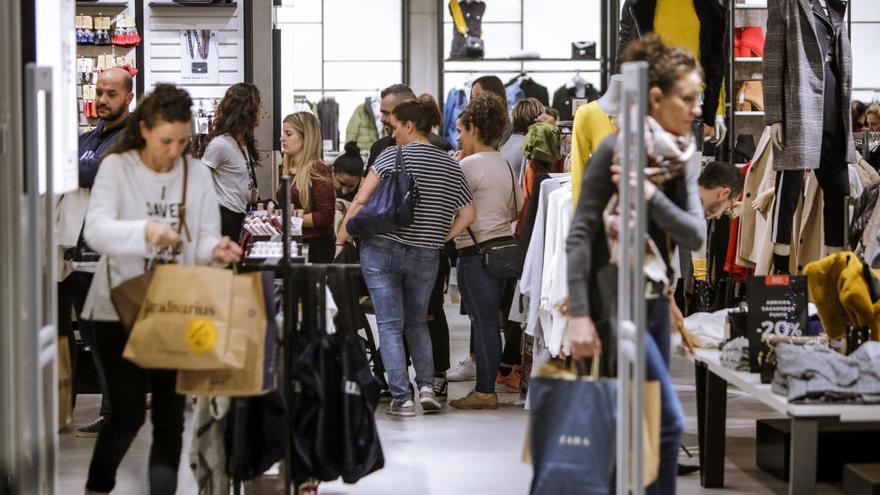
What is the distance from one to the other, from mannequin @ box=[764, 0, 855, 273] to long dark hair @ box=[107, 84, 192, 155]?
10.6 feet

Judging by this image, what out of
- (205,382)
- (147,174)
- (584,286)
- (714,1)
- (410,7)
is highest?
(410,7)

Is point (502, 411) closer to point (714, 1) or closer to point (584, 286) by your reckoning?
point (714, 1)

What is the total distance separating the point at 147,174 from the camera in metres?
3.79

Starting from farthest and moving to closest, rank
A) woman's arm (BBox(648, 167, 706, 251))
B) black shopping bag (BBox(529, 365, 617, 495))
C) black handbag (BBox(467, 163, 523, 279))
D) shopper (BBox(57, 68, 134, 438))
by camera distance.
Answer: black handbag (BBox(467, 163, 523, 279)) → shopper (BBox(57, 68, 134, 438)) → woman's arm (BBox(648, 167, 706, 251)) → black shopping bag (BBox(529, 365, 617, 495))

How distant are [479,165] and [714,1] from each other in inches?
55.8

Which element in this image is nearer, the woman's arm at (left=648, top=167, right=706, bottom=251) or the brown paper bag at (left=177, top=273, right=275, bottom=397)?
the woman's arm at (left=648, top=167, right=706, bottom=251)

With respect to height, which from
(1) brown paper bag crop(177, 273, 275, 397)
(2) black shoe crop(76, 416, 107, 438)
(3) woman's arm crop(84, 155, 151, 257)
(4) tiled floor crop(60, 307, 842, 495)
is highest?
(3) woman's arm crop(84, 155, 151, 257)

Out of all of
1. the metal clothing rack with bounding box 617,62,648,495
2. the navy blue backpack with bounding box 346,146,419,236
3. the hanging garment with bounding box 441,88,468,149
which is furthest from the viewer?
the hanging garment with bounding box 441,88,468,149

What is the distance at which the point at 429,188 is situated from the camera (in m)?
6.27

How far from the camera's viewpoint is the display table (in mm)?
4293

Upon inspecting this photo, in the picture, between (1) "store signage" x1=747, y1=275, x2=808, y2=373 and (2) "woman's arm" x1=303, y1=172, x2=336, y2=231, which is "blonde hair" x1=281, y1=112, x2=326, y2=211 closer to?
(2) "woman's arm" x1=303, y1=172, x2=336, y2=231

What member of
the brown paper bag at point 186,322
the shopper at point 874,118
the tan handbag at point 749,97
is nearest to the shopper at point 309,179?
the brown paper bag at point 186,322

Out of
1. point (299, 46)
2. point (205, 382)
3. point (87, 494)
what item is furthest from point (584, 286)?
point (299, 46)

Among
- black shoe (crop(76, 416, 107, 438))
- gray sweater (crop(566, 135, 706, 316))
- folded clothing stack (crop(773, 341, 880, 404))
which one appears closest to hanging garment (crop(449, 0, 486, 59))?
black shoe (crop(76, 416, 107, 438))
